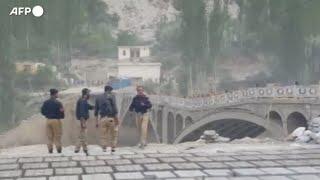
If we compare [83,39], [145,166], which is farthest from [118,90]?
[145,166]

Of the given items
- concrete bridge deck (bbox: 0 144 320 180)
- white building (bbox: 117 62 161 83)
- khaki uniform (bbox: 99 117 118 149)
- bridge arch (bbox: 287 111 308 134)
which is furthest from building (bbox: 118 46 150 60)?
concrete bridge deck (bbox: 0 144 320 180)

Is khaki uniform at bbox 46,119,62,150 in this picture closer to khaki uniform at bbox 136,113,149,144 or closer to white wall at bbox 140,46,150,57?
khaki uniform at bbox 136,113,149,144

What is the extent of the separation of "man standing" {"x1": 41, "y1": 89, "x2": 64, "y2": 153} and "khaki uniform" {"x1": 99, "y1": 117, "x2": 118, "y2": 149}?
0.87 meters

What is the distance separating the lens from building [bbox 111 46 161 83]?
128 feet

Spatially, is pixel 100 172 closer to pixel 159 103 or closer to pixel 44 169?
pixel 44 169

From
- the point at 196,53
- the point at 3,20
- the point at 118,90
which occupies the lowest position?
the point at 118,90

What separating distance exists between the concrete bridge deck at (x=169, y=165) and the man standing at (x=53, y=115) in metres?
0.43

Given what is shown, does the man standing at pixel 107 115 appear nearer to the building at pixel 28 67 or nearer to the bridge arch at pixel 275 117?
the bridge arch at pixel 275 117

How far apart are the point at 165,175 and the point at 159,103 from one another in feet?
95.0

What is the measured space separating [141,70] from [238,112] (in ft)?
42.3

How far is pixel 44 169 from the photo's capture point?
872 centimetres

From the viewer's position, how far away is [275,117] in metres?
26.9

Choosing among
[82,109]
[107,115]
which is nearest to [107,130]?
[107,115]

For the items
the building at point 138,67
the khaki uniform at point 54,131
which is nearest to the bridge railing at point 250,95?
the building at point 138,67
